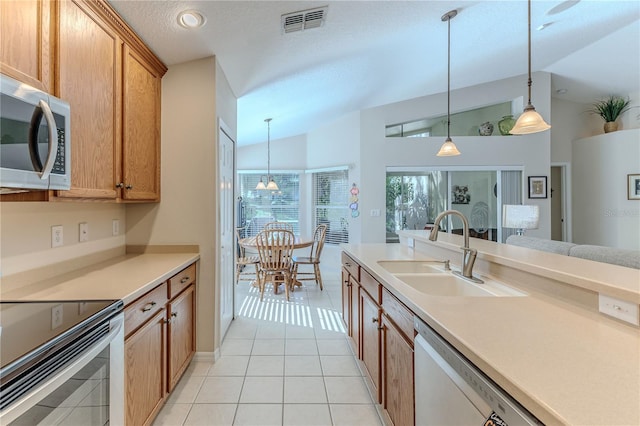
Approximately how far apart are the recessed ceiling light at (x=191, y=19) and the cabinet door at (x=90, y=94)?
1.31 feet

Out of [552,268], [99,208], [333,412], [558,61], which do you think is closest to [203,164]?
[99,208]

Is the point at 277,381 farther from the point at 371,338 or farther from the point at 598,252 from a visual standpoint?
the point at 598,252

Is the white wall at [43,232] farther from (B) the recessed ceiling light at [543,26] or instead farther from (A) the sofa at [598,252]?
(B) the recessed ceiling light at [543,26]

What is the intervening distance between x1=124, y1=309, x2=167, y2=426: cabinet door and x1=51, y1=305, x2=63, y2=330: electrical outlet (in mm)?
338

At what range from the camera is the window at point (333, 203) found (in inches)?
221

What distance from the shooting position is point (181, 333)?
2.03 m

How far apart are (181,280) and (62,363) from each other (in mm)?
1153

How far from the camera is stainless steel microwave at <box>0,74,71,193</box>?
96 centimetres

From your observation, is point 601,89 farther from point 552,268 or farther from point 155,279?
point 155,279

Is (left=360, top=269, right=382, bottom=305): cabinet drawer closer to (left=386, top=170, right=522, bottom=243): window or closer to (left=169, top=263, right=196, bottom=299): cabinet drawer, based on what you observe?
(left=169, top=263, right=196, bottom=299): cabinet drawer

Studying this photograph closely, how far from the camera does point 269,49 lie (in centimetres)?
236

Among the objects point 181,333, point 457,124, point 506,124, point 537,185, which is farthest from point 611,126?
point 181,333

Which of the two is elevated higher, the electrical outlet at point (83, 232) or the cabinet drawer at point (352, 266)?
the electrical outlet at point (83, 232)

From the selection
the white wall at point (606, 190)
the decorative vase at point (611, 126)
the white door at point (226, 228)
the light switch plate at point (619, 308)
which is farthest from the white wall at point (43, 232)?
the decorative vase at point (611, 126)
